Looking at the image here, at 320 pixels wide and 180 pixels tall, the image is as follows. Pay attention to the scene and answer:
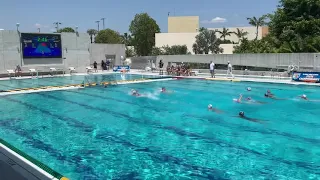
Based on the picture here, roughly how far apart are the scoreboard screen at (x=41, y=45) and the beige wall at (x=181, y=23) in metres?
54.3

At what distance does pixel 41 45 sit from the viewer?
27250mm

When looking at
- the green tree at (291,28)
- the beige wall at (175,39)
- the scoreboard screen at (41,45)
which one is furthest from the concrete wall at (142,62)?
the beige wall at (175,39)

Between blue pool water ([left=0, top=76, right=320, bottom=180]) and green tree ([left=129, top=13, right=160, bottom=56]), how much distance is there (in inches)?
1896

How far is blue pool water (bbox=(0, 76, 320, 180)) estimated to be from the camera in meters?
6.38

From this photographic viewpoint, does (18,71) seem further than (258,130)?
Yes

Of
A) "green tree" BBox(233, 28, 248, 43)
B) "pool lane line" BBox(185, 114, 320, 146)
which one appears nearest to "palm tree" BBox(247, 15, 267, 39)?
"green tree" BBox(233, 28, 248, 43)

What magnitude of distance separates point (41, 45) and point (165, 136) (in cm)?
2161

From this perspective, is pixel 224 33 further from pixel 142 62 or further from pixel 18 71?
pixel 18 71

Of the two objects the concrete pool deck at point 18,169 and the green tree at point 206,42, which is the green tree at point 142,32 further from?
the concrete pool deck at point 18,169

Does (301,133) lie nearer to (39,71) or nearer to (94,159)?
(94,159)

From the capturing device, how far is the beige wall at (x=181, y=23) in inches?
3152

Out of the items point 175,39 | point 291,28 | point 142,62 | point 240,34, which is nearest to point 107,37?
point 175,39

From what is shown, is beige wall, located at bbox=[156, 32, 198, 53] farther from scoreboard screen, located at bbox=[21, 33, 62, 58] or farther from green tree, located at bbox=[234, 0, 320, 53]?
scoreboard screen, located at bbox=[21, 33, 62, 58]

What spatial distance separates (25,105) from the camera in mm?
13555
